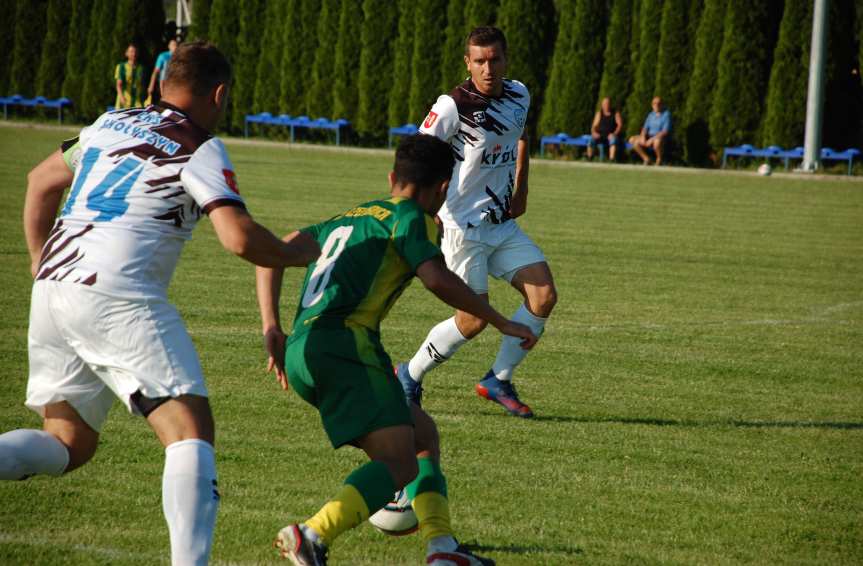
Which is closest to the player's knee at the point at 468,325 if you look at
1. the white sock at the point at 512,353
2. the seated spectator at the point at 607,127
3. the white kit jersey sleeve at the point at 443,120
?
the white sock at the point at 512,353

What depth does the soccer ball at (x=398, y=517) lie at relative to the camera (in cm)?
468

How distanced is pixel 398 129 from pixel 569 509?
3010cm

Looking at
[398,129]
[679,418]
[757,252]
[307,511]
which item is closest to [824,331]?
[679,418]

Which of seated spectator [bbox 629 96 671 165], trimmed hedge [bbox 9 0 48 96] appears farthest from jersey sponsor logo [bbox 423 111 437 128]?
trimmed hedge [bbox 9 0 48 96]

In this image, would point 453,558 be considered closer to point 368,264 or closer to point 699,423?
point 368,264

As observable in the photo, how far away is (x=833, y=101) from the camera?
104ft

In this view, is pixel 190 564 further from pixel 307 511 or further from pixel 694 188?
pixel 694 188

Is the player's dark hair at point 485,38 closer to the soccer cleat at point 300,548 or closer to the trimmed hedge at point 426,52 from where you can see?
the soccer cleat at point 300,548

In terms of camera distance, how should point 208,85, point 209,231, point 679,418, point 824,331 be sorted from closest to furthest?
point 208,85 → point 679,418 → point 824,331 → point 209,231

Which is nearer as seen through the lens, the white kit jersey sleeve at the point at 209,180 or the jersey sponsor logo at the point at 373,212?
the white kit jersey sleeve at the point at 209,180

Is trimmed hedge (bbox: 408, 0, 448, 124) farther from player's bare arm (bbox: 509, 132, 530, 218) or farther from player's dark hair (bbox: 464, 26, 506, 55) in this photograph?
player's dark hair (bbox: 464, 26, 506, 55)

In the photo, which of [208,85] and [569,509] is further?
[569,509]

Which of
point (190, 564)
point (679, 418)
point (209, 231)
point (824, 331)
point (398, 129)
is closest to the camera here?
point (190, 564)

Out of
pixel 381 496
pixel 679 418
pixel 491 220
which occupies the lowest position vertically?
pixel 679 418
